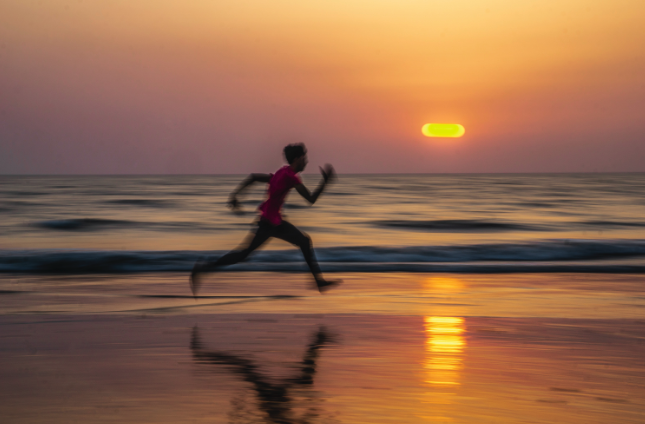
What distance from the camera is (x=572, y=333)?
5207 millimetres

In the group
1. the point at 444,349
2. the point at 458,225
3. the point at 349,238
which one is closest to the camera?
the point at 444,349

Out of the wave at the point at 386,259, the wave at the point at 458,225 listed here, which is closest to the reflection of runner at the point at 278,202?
the wave at the point at 386,259

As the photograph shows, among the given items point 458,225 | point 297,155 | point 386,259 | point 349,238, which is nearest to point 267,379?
point 297,155

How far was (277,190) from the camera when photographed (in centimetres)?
615

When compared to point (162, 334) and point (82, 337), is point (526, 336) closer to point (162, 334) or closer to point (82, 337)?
point (162, 334)

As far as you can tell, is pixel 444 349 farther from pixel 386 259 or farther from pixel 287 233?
pixel 386 259

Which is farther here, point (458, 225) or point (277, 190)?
point (458, 225)

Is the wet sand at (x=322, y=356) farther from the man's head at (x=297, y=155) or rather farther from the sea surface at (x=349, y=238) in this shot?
the sea surface at (x=349, y=238)

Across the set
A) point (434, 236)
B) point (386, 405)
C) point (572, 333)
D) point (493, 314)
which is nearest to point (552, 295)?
point (493, 314)

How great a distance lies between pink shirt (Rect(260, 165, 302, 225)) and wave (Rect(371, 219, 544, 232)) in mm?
14441

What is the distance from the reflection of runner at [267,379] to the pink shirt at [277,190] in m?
1.53

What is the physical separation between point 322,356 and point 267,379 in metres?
0.65

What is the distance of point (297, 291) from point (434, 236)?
11.2 meters

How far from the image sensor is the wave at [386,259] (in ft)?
31.5
